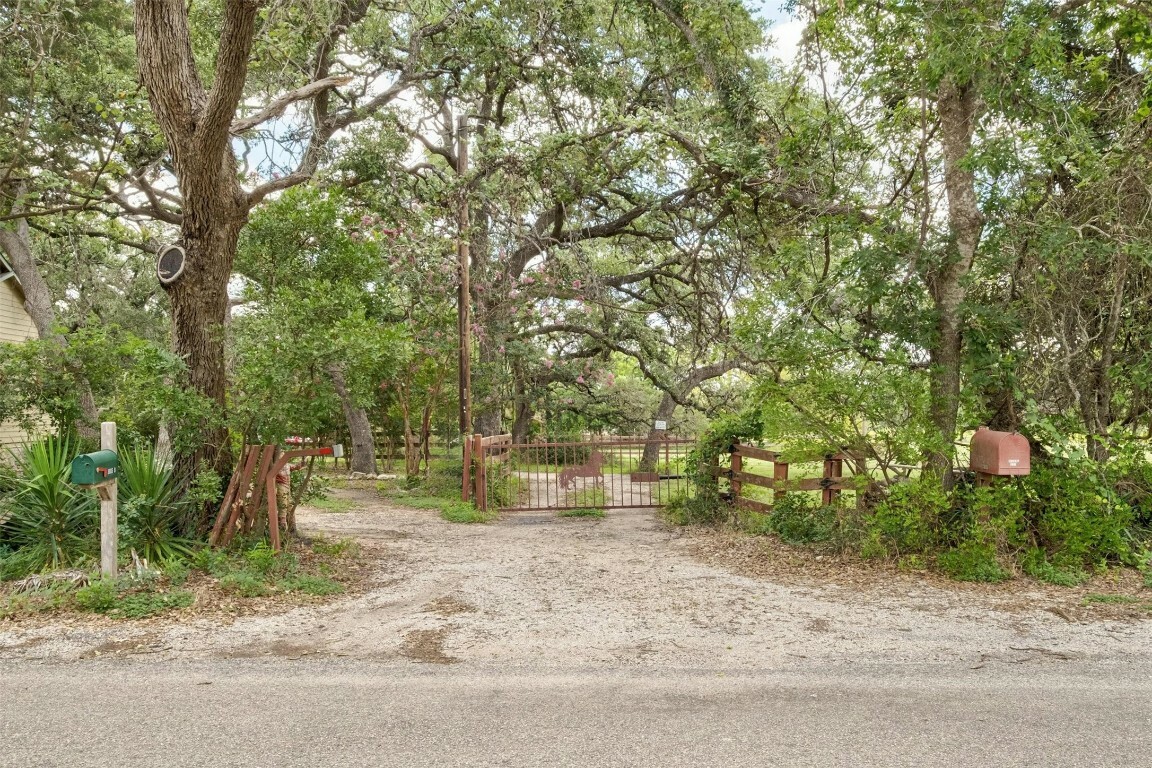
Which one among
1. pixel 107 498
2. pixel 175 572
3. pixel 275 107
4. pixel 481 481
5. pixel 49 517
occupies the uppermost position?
pixel 275 107

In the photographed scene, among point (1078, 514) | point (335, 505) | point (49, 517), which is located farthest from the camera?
point (335, 505)

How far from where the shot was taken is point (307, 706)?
3.88 meters

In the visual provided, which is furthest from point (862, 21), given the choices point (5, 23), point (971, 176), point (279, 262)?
point (5, 23)

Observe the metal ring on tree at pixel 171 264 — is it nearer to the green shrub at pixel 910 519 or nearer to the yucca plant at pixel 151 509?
the yucca plant at pixel 151 509

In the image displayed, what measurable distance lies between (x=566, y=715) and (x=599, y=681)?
545mm

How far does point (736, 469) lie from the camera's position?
32.6 ft

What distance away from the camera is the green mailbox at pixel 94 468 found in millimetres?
5707

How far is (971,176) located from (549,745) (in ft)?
21.8

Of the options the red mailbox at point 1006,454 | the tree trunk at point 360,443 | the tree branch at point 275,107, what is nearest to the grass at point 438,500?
the tree trunk at point 360,443

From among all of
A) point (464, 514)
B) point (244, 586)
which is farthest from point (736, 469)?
point (244, 586)

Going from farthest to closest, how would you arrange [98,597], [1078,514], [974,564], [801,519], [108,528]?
[801,519] < [1078,514] < [974,564] < [108,528] < [98,597]

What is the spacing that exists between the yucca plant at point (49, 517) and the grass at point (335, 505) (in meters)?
4.69

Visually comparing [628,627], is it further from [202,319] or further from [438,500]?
[438,500]

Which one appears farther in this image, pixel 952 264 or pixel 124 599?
pixel 952 264
